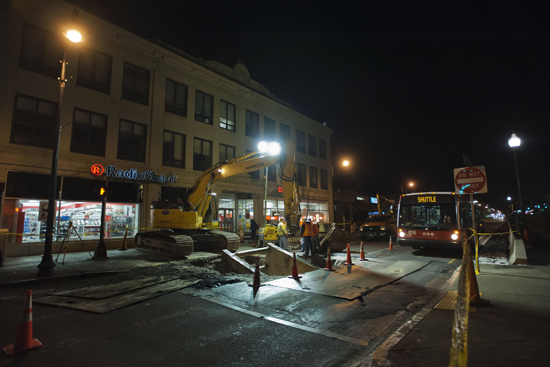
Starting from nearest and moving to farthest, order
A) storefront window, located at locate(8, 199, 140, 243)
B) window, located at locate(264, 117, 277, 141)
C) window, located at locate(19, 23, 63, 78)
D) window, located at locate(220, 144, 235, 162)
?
storefront window, located at locate(8, 199, 140, 243) < window, located at locate(19, 23, 63, 78) < window, located at locate(220, 144, 235, 162) < window, located at locate(264, 117, 277, 141)

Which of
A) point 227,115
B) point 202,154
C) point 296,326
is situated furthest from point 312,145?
point 296,326

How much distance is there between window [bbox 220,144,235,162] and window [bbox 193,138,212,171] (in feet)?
3.86

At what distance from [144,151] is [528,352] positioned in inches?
742

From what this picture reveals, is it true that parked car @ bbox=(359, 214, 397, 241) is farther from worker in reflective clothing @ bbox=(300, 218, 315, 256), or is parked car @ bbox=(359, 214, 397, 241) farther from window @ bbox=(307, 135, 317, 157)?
window @ bbox=(307, 135, 317, 157)

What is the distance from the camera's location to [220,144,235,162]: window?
2311 cm

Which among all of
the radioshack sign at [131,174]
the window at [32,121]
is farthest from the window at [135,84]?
the radioshack sign at [131,174]

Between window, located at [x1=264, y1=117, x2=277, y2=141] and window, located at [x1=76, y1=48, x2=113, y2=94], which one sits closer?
window, located at [x1=76, y1=48, x2=113, y2=94]

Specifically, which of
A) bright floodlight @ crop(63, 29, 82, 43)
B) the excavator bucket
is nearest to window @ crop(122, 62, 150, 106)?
bright floodlight @ crop(63, 29, 82, 43)

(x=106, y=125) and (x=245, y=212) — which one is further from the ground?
(x=106, y=125)

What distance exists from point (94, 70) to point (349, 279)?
17330 mm

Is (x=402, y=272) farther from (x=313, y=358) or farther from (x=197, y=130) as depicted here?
(x=197, y=130)

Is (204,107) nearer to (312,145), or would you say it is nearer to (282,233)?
(282,233)

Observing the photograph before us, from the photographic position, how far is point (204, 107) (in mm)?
22312

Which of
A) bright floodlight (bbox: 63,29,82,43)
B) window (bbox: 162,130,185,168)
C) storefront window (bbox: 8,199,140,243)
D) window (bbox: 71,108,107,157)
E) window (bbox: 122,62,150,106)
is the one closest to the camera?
bright floodlight (bbox: 63,29,82,43)
